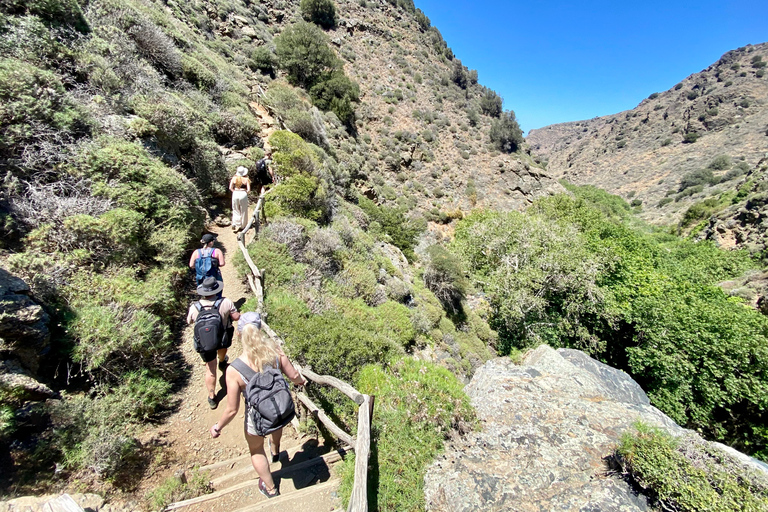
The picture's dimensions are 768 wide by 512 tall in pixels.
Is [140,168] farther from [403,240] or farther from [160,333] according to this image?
[403,240]

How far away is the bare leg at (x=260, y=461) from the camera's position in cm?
346

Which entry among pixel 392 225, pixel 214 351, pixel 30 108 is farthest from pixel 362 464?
pixel 392 225

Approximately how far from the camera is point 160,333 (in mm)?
5211

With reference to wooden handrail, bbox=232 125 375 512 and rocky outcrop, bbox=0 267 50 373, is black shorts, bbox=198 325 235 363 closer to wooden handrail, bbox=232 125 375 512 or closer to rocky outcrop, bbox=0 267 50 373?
wooden handrail, bbox=232 125 375 512

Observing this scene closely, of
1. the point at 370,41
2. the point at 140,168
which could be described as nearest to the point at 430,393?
the point at 140,168

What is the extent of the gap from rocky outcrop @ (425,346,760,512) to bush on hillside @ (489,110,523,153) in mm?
34136

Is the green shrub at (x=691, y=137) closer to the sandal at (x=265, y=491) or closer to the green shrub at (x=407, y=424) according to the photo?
the green shrub at (x=407, y=424)

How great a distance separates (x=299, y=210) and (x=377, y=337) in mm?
6392

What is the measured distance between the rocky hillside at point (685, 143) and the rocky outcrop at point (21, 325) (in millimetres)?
52705

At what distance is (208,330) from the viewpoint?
431 centimetres

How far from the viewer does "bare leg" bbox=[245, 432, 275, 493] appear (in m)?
3.46

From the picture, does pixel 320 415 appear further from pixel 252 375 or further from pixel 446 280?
pixel 446 280

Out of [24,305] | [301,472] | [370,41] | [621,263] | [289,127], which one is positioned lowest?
[301,472]

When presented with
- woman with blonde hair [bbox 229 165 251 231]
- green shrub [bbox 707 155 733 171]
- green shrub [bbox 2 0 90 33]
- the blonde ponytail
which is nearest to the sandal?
the blonde ponytail
